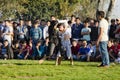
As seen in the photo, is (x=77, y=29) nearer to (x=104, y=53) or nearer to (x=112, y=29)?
(x=112, y=29)

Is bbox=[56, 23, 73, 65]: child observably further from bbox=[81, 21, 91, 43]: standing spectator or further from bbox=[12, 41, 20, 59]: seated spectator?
bbox=[12, 41, 20, 59]: seated spectator

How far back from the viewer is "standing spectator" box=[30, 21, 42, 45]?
22.4m

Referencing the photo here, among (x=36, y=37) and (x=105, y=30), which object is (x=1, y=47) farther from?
(x=105, y=30)

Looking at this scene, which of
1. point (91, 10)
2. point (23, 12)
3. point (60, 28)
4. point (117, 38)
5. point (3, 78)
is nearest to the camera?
point (3, 78)

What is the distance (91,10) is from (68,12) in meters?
15.4

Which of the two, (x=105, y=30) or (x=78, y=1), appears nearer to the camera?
(x=105, y=30)

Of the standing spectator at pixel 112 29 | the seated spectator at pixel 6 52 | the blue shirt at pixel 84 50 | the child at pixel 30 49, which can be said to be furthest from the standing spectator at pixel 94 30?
the seated spectator at pixel 6 52

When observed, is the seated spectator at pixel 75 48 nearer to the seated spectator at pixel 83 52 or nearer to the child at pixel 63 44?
the seated spectator at pixel 83 52

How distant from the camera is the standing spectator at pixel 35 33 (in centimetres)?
2239

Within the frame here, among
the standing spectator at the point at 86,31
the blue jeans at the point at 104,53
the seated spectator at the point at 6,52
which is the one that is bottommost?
the seated spectator at the point at 6,52

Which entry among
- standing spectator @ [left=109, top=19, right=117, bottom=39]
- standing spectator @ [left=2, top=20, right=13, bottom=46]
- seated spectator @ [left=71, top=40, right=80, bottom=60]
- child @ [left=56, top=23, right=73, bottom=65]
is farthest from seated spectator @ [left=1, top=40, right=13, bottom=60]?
child @ [left=56, top=23, right=73, bottom=65]

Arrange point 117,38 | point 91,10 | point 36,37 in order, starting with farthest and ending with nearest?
point 91,10, point 36,37, point 117,38

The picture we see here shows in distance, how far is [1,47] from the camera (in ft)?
76.2

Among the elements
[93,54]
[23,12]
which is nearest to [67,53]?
[93,54]
